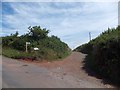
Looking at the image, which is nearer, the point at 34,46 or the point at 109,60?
the point at 109,60

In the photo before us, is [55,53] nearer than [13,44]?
Yes

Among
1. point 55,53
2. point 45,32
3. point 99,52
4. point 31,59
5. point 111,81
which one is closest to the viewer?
point 111,81

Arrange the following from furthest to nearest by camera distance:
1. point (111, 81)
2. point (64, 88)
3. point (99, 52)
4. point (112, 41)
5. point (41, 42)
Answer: point (41, 42), point (99, 52), point (112, 41), point (111, 81), point (64, 88)

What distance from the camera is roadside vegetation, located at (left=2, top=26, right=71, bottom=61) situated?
88.0 ft

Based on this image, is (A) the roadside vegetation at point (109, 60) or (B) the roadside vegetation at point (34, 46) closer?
(A) the roadside vegetation at point (109, 60)

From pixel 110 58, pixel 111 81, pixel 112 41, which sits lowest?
pixel 111 81

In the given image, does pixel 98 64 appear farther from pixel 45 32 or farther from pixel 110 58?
pixel 45 32

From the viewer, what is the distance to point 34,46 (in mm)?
29766

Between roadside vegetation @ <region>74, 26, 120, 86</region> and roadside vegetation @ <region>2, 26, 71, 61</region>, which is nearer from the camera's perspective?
roadside vegetation @ <region>74, 26, 120, 86</region>

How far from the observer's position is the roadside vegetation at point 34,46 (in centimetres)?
2683

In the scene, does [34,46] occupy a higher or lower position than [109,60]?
higher

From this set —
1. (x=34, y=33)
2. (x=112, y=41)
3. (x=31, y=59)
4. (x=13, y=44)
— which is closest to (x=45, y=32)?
(x=34, y=33)

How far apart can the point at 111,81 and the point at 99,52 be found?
3.71 metres

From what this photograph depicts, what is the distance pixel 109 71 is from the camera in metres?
17.1
